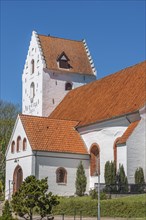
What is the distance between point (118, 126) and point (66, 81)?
19.5m

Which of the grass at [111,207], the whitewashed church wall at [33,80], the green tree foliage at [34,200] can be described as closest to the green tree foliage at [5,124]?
the whitewashed church wall at [33,80]

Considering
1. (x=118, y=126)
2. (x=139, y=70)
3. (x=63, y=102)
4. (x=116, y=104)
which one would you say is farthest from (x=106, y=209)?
(x=63, y=102)

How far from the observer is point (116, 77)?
4731 centimetres

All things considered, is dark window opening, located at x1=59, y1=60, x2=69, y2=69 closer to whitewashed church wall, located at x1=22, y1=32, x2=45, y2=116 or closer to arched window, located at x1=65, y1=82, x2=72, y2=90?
arched window, located at x1=65, y1=82, x2=72, y2=90

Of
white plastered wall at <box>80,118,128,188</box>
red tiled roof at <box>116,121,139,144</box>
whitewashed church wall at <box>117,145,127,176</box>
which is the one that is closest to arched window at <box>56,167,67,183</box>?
white plastered wall at <box>80,118,128,188</box>

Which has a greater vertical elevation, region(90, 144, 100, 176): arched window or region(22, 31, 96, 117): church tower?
region(22, 31, 96, 117): church tower

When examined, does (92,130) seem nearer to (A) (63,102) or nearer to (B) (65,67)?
(A) (63,102)

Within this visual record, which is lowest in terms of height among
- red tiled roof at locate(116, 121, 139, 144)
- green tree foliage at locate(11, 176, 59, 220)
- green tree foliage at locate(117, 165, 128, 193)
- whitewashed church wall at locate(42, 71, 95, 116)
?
green tree foliage at locate(11, 176, 59, 220)

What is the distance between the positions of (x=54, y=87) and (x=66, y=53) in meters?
4.70

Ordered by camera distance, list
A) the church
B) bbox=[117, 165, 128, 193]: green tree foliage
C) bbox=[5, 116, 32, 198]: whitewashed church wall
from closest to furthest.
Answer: bbox=[117, 165, 128, 193]: green tree foliage < the church < bbox=[5, 116, 32, 198]: whitewashed church wall

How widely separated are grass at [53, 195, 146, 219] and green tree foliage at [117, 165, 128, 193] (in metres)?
4.92

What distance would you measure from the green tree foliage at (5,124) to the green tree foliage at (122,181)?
24779 mm

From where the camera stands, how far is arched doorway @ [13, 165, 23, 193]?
4432 centimetres

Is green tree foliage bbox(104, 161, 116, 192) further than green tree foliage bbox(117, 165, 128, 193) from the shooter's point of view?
Yes
